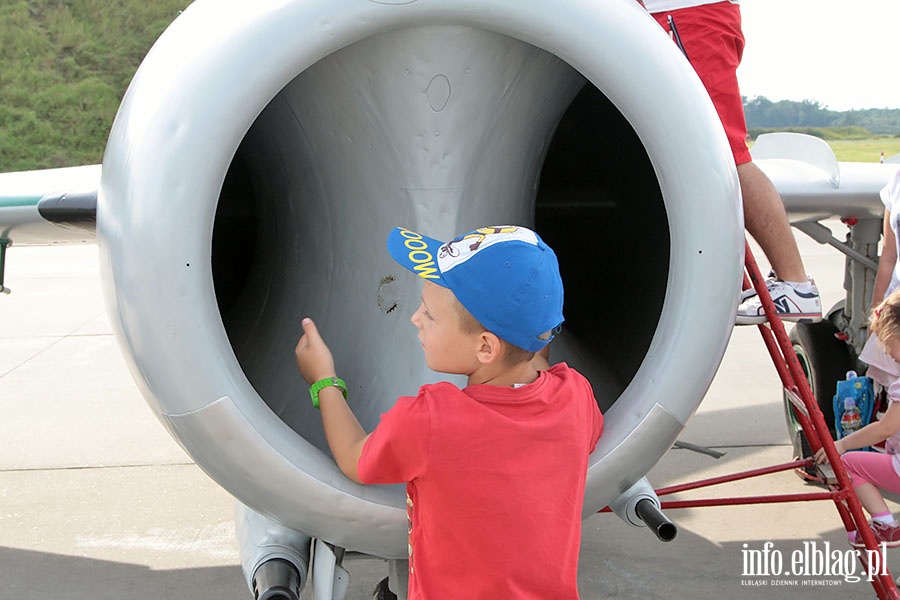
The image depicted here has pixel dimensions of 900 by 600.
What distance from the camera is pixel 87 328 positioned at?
318 inches

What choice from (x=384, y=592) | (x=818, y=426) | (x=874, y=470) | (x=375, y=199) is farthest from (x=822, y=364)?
(x=375, y=199)

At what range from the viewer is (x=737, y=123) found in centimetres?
256

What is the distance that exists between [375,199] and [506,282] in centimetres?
73

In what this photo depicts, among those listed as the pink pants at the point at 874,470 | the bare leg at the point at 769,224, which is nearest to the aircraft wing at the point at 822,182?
the pink pants at the point at 874,470

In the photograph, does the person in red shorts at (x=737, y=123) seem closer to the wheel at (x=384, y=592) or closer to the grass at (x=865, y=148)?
the wheel at (x=384, y=592)

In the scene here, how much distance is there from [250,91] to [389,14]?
0.26m

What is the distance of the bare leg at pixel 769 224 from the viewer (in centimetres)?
263

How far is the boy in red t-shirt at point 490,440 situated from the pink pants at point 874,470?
Result: 1923 mm

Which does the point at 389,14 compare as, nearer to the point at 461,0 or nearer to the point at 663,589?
the point at 461,0

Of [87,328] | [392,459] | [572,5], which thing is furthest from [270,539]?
[87,328]

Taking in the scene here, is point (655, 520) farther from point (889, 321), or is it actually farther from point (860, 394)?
point (860, 394)

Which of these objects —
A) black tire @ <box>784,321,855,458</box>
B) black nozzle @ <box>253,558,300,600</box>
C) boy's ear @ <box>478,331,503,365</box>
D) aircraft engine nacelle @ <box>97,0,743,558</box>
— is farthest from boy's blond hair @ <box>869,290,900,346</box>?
black nozzle @ <box>253,558,300,600</box>

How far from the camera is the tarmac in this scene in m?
3.33

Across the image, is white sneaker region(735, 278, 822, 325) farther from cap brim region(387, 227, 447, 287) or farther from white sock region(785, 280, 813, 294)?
cap brim region(387, 227, 447, 287)
